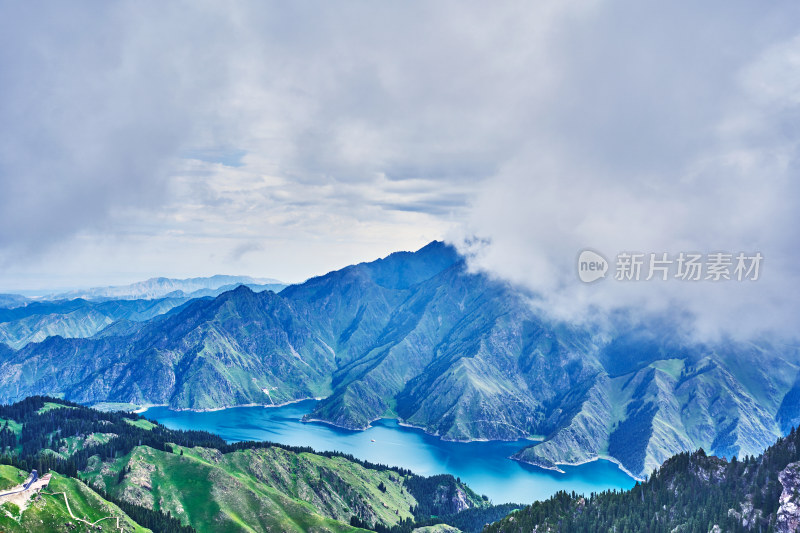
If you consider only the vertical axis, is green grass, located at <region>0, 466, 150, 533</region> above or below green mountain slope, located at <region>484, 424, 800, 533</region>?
below

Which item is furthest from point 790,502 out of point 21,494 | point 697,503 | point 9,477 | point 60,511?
point 9,477

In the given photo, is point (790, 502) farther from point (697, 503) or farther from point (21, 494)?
point (21, 494)

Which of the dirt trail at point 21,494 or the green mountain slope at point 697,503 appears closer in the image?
the dirt trail at point 21,494

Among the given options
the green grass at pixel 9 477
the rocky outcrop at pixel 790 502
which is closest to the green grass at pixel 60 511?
the green grass at pixel 9 477

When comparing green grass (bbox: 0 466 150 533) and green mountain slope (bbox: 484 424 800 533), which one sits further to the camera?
green mountain slope (bbox: 484 424 800 533)

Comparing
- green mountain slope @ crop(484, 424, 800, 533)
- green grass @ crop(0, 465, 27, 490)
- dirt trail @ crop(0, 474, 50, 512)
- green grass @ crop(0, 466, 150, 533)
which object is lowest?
green grass @ crop(0, 466, 150, 533)

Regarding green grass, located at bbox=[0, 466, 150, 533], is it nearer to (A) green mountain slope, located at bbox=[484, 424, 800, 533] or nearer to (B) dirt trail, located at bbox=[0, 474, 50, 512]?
(B) dirt trail, located at bbox=[0, 474, 50, 512]

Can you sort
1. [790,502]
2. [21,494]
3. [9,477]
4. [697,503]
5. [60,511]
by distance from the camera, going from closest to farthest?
[790,502]
[21,494]
[60,511]
[9,477]
[697,503]

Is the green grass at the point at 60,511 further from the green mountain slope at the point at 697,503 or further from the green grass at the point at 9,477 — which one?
the green mountain slope at the point at 697,503

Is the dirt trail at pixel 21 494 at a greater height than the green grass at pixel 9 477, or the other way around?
the green grass at pixel 9 477

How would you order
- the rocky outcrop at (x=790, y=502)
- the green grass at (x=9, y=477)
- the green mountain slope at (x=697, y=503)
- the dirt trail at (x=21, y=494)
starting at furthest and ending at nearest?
the green grass at (x=9, y=477)
the green mountain slope at (x=697, y=503)
the dirt trail at (x=21, y=494)
the rocky outcrop at (x=790, y=502)

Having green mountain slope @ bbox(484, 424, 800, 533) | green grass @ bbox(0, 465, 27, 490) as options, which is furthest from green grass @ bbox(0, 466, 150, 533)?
green mountain slope @ bbox(484, 424, 800, 533)

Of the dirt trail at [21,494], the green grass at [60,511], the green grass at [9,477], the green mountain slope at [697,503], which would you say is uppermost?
the green mountain slope at [697,503]

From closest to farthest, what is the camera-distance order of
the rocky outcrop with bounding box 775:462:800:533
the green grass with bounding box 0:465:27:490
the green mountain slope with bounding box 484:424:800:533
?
1. the rocky outcrop with bounding box 775:462:800:533
2. the green mountain slope with bounding box 484:424:800:533
3. the green grass with bounding box 0:465:27:490
